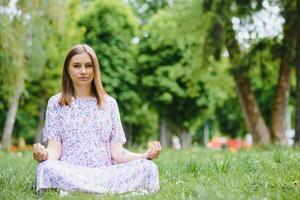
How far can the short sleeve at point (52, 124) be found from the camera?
636cm

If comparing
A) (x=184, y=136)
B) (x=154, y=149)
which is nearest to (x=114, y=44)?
(x=184, y=136)

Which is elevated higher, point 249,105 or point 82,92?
point 82,92

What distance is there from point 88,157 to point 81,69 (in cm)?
99

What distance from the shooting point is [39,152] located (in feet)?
18.6

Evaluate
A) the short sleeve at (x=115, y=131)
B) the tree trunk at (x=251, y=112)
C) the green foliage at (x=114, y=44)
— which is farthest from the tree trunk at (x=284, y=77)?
the green foliage at (x=114, y=44)

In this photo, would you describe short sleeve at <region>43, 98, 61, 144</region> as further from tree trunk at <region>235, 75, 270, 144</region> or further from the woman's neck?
tree trunk at <region>235, 75, 270, 144</region>

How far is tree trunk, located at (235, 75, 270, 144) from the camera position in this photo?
2192cm

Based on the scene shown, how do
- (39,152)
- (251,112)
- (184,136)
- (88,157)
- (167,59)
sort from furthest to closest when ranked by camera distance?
(184,136) < (167,59) < (251,112) < (88,157) < (39,152)

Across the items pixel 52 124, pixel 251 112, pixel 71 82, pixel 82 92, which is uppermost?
pixel 71 82

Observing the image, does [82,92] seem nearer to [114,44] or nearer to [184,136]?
[114,44]

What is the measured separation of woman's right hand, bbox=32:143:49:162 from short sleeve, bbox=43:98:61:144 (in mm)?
551

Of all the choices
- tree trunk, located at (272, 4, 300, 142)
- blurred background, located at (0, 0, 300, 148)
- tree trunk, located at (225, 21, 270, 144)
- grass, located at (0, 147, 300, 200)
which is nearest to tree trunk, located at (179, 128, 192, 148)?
blurred background, located at (0, 0, 300, 148)

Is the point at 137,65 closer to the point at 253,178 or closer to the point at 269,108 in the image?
the point at 269,108

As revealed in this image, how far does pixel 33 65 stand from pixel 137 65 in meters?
12.2
